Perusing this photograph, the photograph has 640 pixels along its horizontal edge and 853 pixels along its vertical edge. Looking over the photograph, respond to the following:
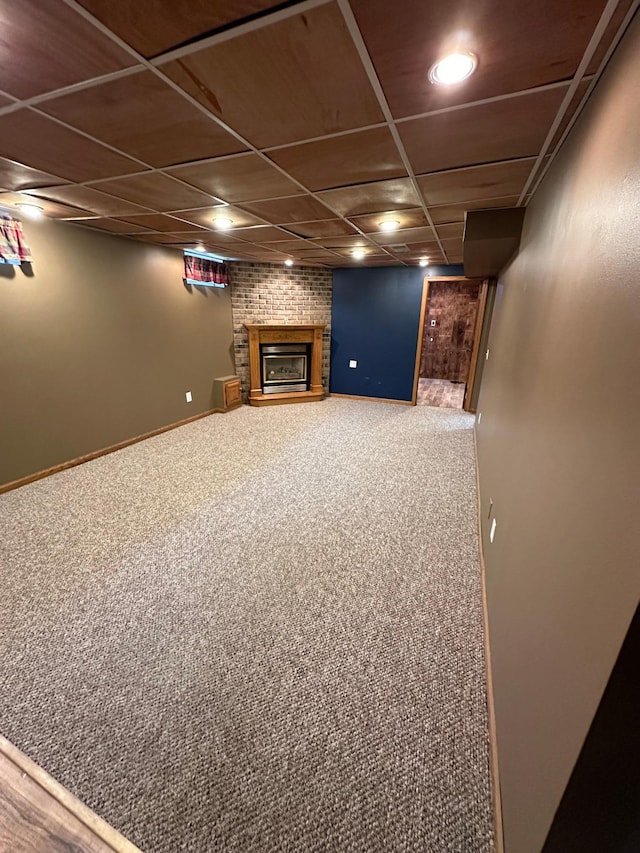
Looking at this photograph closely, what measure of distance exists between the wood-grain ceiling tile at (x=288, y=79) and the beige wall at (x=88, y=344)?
8.59ft

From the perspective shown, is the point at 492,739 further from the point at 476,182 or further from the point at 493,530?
the point at 476,182

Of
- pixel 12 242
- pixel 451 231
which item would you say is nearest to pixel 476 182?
pixel 451 231

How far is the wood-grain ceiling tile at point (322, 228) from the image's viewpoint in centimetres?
281

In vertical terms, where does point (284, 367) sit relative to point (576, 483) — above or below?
below

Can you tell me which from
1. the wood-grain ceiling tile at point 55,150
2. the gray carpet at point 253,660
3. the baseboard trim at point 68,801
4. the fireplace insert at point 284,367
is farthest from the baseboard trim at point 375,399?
the baseboard trim at point 68,801

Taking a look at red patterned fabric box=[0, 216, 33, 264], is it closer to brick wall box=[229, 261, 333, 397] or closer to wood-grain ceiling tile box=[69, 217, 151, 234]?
wood-grain ceiling tile box=[69, 217, 151, 234]

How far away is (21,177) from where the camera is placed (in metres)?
1.98

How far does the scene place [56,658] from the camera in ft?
4.88

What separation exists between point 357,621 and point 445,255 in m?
4.30

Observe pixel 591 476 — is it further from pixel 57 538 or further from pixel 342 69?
pixel 57 538

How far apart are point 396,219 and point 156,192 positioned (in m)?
1.78

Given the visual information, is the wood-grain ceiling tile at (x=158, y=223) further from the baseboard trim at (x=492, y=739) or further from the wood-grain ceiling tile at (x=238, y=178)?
the baseboard trim at (x=492, y=739)

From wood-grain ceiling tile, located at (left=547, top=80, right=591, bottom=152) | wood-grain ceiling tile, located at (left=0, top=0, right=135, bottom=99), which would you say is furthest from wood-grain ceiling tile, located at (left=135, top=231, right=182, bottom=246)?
wood-grain ceiling tile, located at (left=547, top=80, right=591, bottom=152)

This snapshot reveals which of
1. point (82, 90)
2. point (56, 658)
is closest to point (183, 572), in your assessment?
point (56, 658)
